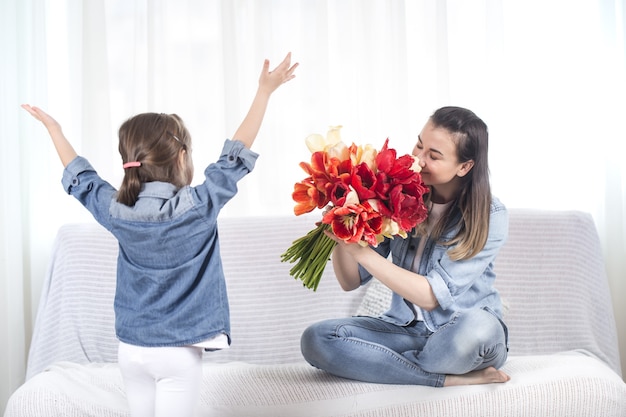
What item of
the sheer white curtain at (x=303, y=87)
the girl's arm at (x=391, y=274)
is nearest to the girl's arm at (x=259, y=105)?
the girl's arm at (x=391, y=274)

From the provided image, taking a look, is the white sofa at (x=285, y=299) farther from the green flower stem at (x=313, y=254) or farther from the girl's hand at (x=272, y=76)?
the girl's hand at (x=272, y=76)

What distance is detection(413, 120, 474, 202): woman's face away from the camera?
2.04m

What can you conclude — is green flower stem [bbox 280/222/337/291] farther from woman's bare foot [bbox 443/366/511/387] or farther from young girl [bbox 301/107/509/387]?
woman's bare foot [bbox 443/366/511/387]

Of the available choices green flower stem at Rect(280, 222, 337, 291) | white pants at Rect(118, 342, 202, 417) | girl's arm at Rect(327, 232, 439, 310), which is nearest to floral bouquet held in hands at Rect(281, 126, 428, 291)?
girl's arm at Rect(327, 232, 439, 310)

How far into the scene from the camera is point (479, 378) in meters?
2.04

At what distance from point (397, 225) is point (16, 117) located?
1876 mm

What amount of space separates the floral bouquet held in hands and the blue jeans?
1.25 feet

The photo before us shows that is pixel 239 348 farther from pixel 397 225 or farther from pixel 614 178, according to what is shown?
pixel 614 178

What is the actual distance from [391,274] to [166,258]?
0.58m

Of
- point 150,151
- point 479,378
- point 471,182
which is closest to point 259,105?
point 150,151

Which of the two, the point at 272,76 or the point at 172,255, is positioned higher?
the point at 272,76

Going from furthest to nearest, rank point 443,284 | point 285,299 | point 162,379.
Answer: point 285,299 → point 443,284 → point 162,379

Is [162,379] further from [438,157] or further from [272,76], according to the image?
[438,157]

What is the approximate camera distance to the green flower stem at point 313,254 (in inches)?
78.7
